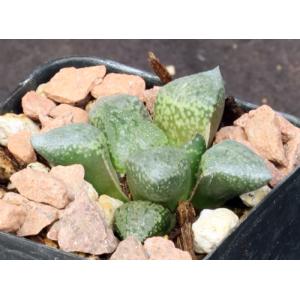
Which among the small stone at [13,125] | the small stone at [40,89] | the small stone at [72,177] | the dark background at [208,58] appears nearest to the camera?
the small stone at [72,177]

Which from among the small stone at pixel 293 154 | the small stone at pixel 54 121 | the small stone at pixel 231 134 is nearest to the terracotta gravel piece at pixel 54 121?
the small stone at pixel 54 121

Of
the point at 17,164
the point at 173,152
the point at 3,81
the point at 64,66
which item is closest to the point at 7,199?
the point at 17,164

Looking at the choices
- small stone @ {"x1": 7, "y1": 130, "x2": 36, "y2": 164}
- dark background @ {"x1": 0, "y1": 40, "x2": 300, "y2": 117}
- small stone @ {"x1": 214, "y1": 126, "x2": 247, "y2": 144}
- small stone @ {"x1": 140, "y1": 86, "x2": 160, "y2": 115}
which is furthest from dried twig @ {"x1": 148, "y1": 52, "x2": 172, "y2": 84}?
dark background @ {"x1": 0, "y1": 40, "x2": 300, "y2": 117}

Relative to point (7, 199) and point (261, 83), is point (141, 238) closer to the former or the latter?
point (7, 199)

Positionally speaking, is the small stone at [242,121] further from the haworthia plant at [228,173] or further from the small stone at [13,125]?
the small stone at [13,125]

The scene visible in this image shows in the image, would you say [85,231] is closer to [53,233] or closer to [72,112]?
[53,233]

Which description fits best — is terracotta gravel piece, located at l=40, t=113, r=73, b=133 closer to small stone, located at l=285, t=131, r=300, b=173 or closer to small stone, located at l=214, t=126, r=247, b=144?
small stone, located at l=214, t=126, r=247, b=144

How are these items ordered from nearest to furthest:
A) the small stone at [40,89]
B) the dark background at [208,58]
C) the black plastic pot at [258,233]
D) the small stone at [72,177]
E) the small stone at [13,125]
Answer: the black plastic pot at [258,233] → the small stone at [72,177] → the small stone at [13,125] → the small stone at [40,89] → the dark background at [208,58]
